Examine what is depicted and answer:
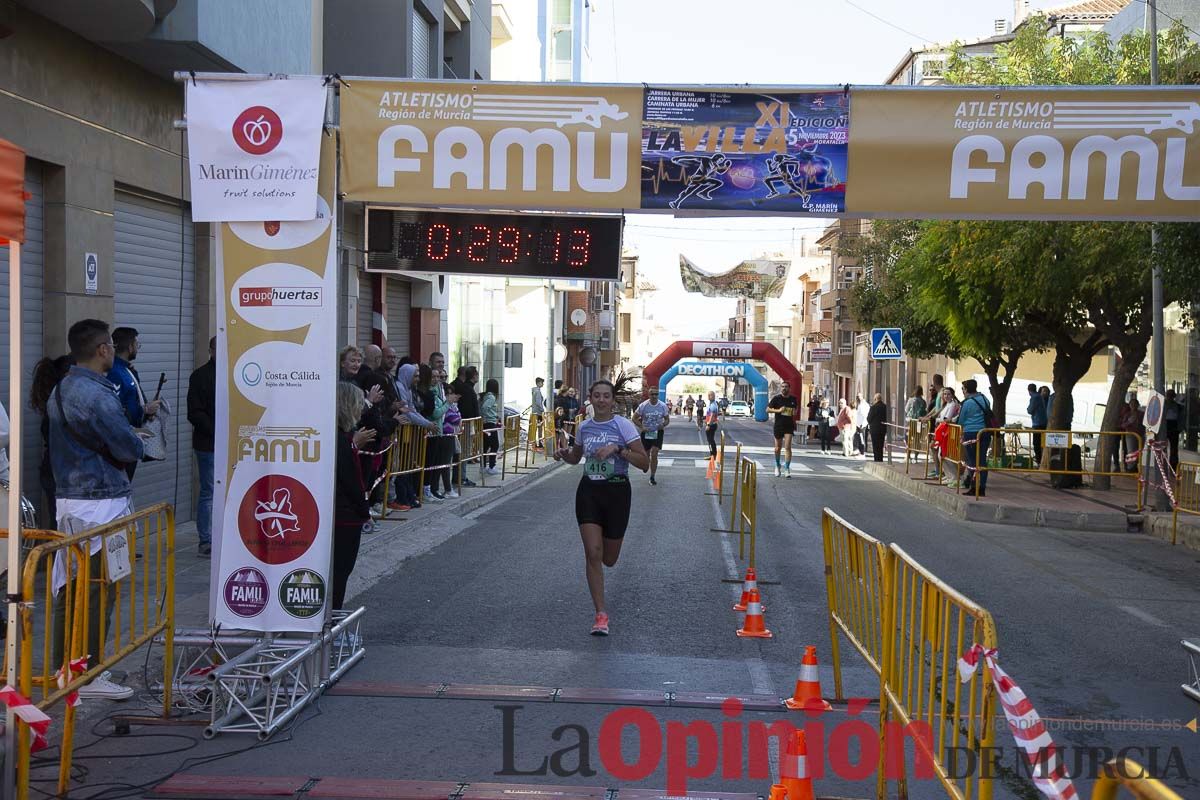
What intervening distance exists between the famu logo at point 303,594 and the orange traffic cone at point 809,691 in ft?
9.31

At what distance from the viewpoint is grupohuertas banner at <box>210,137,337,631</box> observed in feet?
23.4

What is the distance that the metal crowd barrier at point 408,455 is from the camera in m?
15.2

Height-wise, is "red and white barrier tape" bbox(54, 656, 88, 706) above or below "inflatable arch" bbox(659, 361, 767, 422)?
below

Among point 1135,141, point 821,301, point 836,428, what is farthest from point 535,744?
point 821,301

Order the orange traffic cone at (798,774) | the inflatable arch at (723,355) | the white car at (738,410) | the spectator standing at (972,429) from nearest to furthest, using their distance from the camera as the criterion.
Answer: the orange traffic cone at (798,774) → the spectator standing at (972,429) → the inflatable arch at (723,355) → the white car at (738,410)

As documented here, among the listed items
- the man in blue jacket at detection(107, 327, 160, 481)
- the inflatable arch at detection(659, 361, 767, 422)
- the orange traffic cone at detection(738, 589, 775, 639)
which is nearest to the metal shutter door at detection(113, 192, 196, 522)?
the man in blue jacket at detection(107, 327, 160, 481)

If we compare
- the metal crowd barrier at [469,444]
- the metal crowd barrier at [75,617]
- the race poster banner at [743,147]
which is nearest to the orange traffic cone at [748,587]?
the race poster banner at [743,147]

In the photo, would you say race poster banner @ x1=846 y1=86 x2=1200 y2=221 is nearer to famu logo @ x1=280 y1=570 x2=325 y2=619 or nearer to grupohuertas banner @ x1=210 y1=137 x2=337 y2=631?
grupohuertas banner @ x1=210 y1=137 x2=337 y2=631

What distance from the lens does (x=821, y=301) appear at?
8131cm

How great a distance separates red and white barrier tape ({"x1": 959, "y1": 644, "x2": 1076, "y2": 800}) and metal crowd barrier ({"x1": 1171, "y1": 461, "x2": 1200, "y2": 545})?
1328 centimetres

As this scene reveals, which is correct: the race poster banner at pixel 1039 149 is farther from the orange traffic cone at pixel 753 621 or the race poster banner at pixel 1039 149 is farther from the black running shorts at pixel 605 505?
the orange traffic cone at pixel 753 621

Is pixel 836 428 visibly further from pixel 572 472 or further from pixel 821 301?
pixel 821 301

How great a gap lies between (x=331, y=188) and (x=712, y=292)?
6793 centimetres

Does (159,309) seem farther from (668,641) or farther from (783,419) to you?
(783,419)
